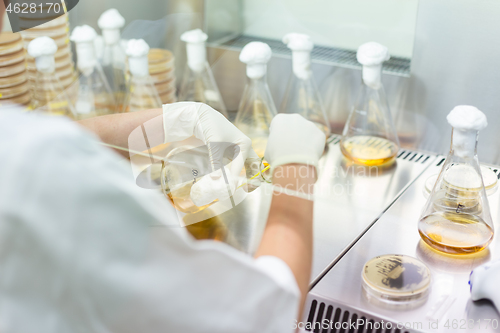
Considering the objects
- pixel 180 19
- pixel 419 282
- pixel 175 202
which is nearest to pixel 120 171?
pixel 175 202

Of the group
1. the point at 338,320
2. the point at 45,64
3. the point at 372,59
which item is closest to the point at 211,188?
the point at 338,320

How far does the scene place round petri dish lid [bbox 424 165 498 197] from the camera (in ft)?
3.85

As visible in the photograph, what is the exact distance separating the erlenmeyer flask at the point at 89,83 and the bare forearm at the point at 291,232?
0.92 m

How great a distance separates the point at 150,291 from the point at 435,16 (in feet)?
3.64

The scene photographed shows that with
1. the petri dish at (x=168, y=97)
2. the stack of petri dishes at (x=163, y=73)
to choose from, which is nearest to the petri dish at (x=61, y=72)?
the stack of petri dishes at (x=163, y=73)

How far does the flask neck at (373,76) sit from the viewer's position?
1288mm

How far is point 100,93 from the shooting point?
61.4 inches

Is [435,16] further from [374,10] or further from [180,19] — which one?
[180,19]

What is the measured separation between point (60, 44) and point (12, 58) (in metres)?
0.16

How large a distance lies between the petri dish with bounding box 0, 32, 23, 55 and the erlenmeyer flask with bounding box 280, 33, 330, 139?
31.9 inches

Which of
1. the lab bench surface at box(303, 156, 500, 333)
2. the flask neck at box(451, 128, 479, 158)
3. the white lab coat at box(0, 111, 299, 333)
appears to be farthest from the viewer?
the flask neck at box(451, 128, 479, 158)

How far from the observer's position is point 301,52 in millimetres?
1353

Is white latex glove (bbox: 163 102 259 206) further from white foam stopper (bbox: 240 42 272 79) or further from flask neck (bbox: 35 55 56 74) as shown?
flask neck (bbox: 35 55 56 74)

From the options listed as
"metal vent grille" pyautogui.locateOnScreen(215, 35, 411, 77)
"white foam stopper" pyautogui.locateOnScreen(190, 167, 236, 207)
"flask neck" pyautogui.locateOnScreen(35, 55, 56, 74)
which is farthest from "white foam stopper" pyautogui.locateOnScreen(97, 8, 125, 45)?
"white foam stopper" pyautogui.locateOnScreen(190, 167, 236, 207)
